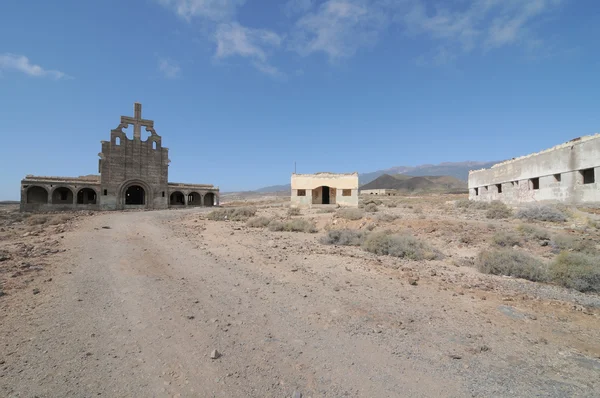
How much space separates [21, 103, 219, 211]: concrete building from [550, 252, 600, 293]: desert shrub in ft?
133

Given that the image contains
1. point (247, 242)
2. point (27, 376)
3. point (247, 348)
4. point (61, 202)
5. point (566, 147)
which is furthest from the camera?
point (61, 202)

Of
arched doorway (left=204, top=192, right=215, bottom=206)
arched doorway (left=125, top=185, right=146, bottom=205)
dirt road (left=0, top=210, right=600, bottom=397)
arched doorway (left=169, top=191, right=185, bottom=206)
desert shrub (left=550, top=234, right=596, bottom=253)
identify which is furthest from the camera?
arched doorway (left=204, top=192, right=215, bottom=206)

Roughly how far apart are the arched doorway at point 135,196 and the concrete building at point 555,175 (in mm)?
44457

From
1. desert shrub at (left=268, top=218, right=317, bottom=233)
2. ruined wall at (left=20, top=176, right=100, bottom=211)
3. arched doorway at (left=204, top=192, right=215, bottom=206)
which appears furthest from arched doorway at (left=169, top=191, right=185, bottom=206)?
desert shrub at (left=268, top=218, right=317, bottom=233)

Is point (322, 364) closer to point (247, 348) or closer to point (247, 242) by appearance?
point (247, 348)

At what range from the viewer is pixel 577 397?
291cm

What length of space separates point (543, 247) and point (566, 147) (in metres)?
16.9

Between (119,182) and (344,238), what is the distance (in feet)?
114

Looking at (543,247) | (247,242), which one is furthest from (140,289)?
(543,247)

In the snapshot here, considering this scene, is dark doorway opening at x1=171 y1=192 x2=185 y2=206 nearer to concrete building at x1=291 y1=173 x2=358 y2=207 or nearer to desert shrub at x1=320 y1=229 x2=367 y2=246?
concrete building at x1=291 y1=173 x2=358 y2=207

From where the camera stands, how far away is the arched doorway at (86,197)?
38312mm

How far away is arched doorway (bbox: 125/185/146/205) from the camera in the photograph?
42188 millimetres

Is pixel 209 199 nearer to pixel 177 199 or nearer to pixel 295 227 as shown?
pixel 177 199

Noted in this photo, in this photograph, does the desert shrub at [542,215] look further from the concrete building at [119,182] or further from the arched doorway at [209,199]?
the arched doorway at [209,199]
